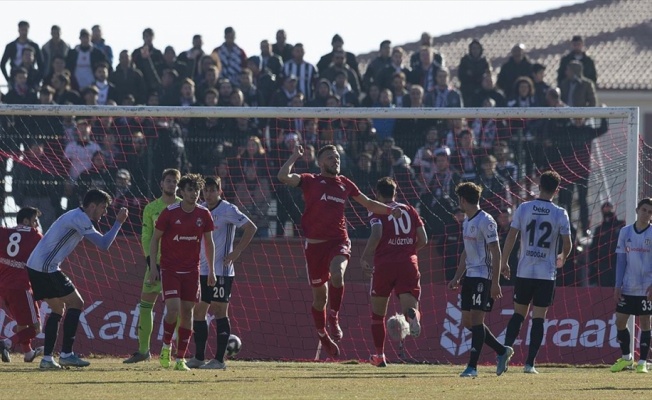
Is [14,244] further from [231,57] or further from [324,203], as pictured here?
[231,57]

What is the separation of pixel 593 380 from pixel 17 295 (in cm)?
693

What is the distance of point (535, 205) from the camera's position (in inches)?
603

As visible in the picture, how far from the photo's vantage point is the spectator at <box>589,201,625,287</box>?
63.8ft

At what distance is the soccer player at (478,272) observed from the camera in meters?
14.8

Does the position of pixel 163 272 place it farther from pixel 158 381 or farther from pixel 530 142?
pixel 530 142

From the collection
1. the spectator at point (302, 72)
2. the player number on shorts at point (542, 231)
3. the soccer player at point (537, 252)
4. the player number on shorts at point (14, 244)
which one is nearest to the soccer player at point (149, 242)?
the player number on shorts at point (14, 244)

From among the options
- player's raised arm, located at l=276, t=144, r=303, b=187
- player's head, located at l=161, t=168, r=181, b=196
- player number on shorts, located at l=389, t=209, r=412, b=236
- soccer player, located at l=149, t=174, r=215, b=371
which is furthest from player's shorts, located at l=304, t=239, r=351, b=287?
player's head, located at l=161, t=168, r=181, b=196

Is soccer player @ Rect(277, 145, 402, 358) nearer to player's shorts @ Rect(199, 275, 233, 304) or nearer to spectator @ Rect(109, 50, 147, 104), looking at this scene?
player's shorts @ Rect(199, 275, 233, 304)

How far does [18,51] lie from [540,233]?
12.3 m

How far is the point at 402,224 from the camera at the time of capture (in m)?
16.1

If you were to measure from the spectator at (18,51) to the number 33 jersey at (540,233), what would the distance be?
1188 cm

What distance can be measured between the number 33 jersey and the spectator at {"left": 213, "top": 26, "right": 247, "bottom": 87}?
1020 cm

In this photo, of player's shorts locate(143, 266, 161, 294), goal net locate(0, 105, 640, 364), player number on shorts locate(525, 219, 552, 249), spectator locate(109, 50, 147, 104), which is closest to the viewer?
player number on shorts locate(525, 219, 552, 249)

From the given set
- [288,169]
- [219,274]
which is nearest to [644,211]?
[288,169]
